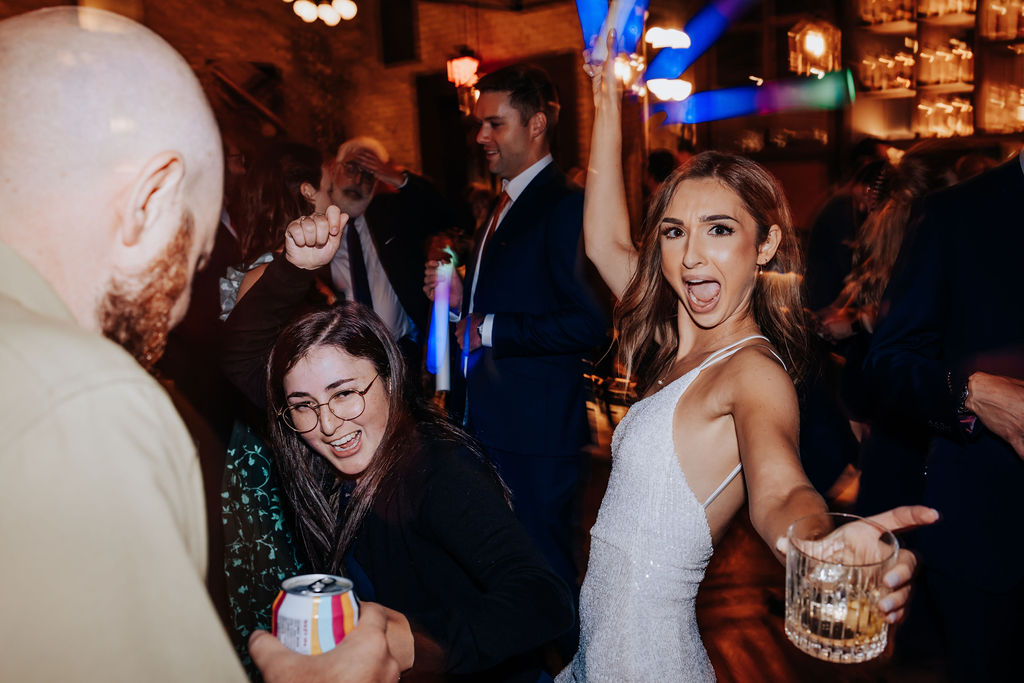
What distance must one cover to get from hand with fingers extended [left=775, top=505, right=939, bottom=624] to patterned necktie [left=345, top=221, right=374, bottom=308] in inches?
106

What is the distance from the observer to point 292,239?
153cm

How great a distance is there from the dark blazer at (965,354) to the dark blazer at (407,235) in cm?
217

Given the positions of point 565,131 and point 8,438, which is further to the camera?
point 565,131

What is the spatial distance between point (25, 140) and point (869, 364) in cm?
178

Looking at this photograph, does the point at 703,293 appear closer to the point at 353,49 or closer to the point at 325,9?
the point at 325,9

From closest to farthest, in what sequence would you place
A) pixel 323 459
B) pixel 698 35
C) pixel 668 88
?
pixel 323 459 → pixel 668 88 → pixel 698 35

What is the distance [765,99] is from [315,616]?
7798 millimetres

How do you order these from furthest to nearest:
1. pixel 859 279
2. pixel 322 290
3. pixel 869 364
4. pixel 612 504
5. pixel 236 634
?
pixel 859 279, pixel 322 290, pixel 869 364, pixel 612 504, pixel 236 634

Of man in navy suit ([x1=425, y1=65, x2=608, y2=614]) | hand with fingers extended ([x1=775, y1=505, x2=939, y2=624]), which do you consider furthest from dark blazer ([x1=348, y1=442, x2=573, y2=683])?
man in navy suit ([x1=425, y1=65, x2=608, y2=614])

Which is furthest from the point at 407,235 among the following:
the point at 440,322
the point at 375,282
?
the point at 440,322

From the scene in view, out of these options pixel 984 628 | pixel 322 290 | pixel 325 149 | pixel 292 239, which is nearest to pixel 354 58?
pixel 325 149

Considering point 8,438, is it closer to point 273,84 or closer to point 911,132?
point 911,132

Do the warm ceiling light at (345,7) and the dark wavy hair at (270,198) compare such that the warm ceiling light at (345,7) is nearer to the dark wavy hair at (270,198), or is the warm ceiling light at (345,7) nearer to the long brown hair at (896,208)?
the dark wavy hair at (270,198)

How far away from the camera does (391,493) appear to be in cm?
143
